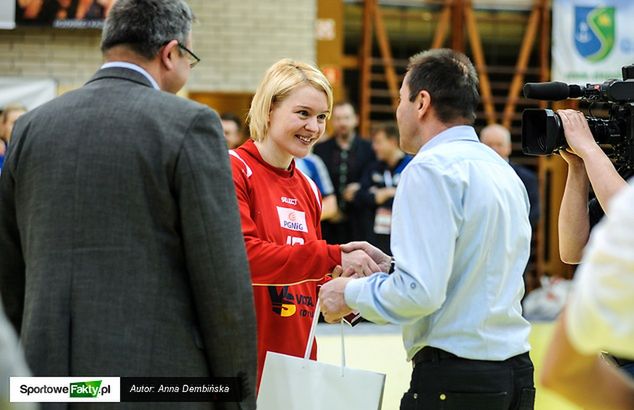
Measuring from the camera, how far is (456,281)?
8.68ft

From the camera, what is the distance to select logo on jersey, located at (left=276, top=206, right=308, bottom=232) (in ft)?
11.1

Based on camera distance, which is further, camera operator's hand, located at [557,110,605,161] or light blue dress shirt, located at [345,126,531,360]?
camera operator's hand, located at [557,110,605,161]

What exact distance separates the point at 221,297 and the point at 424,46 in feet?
32.0

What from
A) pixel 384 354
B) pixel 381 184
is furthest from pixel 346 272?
pixel 381 184

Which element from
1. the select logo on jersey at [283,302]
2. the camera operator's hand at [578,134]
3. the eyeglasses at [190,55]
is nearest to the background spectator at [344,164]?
the select logo on jersey at [283,302]

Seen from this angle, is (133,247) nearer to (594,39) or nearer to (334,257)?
(334,257)

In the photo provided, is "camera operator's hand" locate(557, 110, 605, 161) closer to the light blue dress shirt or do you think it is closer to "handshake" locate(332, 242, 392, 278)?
the light blue dress shirt

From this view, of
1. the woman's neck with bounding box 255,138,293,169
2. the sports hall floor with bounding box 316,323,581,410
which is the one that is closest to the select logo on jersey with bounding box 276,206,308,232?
the woman's neck with bounding box 255,138,293,169

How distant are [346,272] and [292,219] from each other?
0.39 meters

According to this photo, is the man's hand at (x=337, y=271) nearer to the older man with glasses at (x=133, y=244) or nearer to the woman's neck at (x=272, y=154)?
the woman's neck at (x=272, y=154)

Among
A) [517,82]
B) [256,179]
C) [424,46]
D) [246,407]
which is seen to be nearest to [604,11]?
[517,82]

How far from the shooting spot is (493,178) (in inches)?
105

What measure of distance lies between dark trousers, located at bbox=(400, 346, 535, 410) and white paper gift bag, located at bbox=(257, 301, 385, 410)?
0.15 metres

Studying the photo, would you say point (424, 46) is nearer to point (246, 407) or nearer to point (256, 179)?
point (256, 179)
